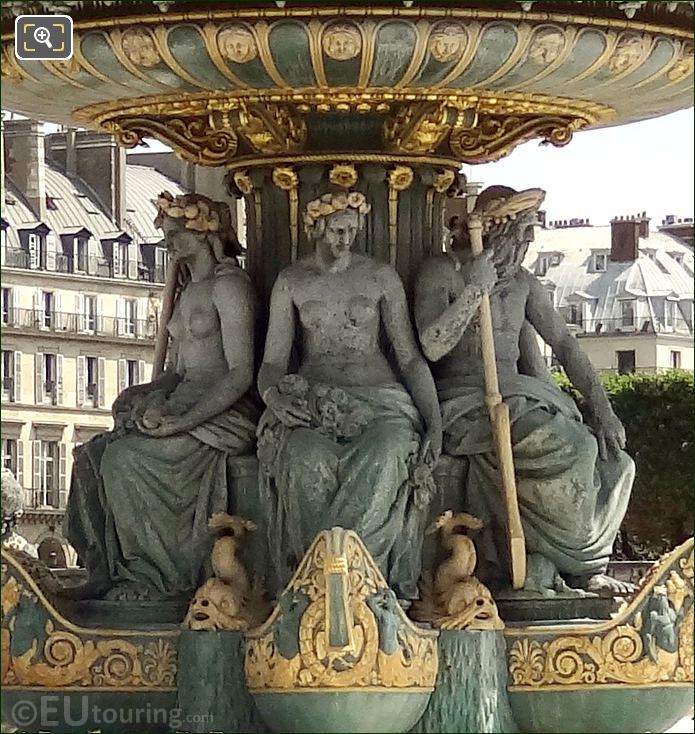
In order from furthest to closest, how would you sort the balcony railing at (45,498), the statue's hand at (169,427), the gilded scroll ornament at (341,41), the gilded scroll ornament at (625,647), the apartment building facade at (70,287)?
the apartment building facade at (70,287) < the balcony railing at (45,498) < the statue's hand at (169,427) < the gilded scroll ornament at (625,647) < the gilded scroll ornament at (341,41)

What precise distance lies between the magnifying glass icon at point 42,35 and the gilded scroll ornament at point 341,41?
3.74ft

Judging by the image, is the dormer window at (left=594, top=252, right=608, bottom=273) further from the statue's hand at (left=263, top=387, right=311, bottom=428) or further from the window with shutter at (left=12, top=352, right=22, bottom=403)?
the statue's hand at (left=263, top=387, right=311, bottom=428)

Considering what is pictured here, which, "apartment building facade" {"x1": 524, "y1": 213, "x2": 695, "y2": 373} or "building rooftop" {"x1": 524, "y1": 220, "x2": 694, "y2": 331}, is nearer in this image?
"apartment building facade" {"x1": 524, "y1": 213, "x2": 695, "y2": 373}

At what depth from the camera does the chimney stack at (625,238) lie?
61.5 metres

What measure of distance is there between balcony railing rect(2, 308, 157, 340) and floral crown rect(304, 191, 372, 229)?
37904 millimetres

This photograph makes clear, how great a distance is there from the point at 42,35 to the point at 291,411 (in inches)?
70.7

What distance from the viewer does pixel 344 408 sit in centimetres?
1349

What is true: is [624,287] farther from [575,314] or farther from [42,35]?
[42,35]

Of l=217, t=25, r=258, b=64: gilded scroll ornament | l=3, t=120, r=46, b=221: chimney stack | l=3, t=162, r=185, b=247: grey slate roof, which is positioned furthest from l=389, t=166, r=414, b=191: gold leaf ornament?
l=3, t=120, r=46, b=221: chimney stack

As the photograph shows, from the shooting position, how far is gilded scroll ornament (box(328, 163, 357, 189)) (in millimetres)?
13969

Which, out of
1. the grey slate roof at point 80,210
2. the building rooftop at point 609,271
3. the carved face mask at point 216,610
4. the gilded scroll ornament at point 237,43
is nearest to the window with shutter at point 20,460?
the grey slate roof at point 80,210

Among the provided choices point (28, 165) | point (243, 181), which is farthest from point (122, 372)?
point (243, 181)

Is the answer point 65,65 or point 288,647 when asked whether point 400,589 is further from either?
point 65,65

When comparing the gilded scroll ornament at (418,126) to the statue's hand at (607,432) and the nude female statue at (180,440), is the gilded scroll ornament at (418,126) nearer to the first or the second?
the nude female statue at (180,440)
